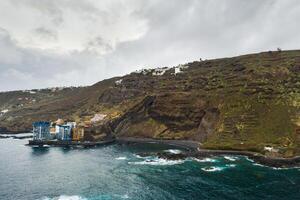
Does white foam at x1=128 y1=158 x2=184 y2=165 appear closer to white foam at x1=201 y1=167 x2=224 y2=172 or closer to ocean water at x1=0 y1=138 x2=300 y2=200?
ocean water at x1=0 y1=138 x2=300 y2=200

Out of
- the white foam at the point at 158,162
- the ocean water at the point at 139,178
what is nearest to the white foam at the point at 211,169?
the ocean water at the point at 139,178

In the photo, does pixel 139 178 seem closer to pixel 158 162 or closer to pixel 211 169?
pixel 158 162

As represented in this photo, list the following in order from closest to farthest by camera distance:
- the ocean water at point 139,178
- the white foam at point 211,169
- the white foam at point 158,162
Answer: the ocean water at point 139,178, the white foam at point 211,169, the white foam at point 158,162

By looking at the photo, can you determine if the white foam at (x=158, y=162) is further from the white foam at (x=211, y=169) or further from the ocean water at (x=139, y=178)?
the white foam at (x=211, y=169)

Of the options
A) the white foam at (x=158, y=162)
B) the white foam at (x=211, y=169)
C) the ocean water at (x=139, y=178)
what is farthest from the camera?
the white foam at (x=158, y=162)

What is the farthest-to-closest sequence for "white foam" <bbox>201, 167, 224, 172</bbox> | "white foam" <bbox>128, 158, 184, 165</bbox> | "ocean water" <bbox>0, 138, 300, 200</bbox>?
"white foam" <bbox>128, 158, 184, 165</bbox>, "white foam" <bbox>201, 167, 224, 172</bbox>, "ocean water" <bbox>0, 138, 300, 200</bbox>

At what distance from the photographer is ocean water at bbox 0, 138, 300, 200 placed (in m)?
→ 94.6

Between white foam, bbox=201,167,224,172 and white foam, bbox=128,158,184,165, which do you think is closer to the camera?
white foam, bbox=201,167,224,172

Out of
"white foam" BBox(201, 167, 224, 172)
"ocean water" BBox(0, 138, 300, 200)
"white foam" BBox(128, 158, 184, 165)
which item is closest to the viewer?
"ocean water" BBox(0, 138, 300, 200)

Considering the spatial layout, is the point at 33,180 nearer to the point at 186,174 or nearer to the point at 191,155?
the point at 186,174

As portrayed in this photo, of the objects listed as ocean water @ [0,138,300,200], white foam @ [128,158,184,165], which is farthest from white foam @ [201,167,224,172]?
white foam @ [128,158,184,165]

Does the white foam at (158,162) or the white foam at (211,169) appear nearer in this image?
the white foam at (211,169)

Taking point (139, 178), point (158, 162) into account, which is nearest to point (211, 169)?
point (158, 162)

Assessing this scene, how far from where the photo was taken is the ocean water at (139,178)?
94562 mm
